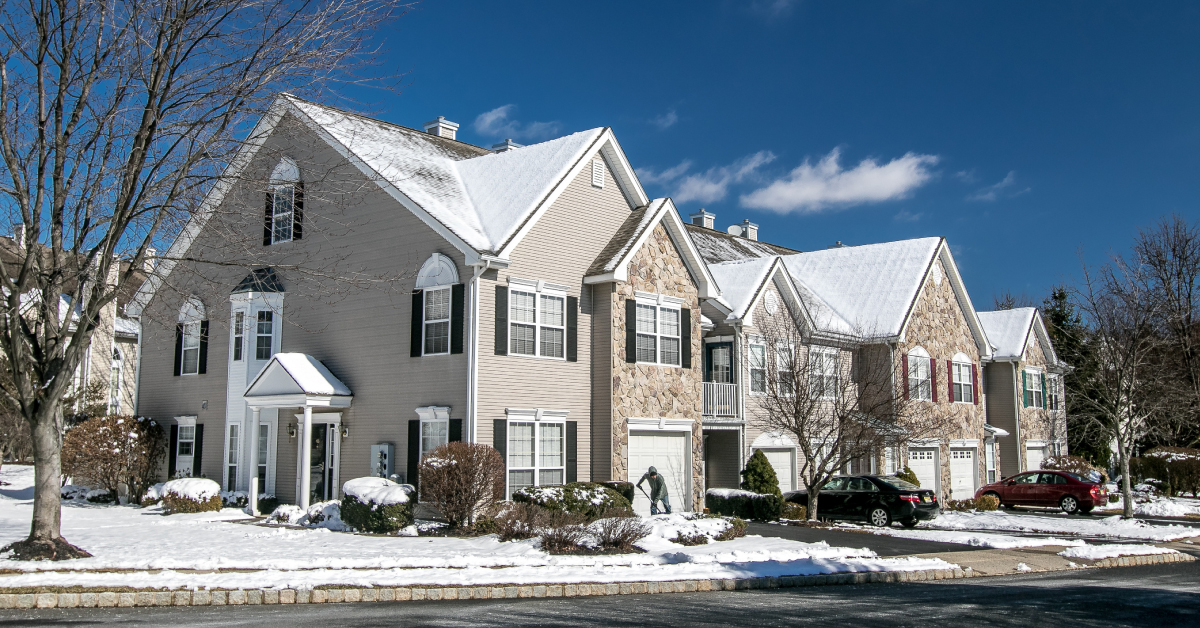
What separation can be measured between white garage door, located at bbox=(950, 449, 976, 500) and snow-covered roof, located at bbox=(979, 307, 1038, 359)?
16.4 ft

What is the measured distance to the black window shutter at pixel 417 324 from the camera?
22.1 m

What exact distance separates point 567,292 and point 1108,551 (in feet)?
41.3

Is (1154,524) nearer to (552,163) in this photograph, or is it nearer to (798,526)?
(798,526)

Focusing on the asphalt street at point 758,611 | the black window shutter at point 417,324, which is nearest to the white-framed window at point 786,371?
the black window shutter at point 417,324

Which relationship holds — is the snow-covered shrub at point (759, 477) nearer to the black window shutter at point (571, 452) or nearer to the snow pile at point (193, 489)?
the black window shutter at point (571, 452)

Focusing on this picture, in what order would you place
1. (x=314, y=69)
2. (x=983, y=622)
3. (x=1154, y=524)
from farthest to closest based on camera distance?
(x=1154, y=524), (x=314, y=69), (x=983, y=622)

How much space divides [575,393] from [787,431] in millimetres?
8211

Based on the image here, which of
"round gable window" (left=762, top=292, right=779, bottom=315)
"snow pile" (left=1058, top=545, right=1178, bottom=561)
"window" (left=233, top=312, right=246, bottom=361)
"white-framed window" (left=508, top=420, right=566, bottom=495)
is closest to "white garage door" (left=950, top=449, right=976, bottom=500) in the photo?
"round gable window" (left=762, top=292, right=779, bottom=315)

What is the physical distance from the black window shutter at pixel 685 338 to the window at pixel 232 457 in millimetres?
11498

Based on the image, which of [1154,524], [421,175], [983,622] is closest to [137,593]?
[983,622]

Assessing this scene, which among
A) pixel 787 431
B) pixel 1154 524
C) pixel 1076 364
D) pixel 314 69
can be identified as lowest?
pixel 1154 524

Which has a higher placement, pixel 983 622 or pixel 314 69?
pixel 314 69

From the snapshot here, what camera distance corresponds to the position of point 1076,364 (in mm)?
45406

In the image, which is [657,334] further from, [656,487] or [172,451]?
[172,451]
